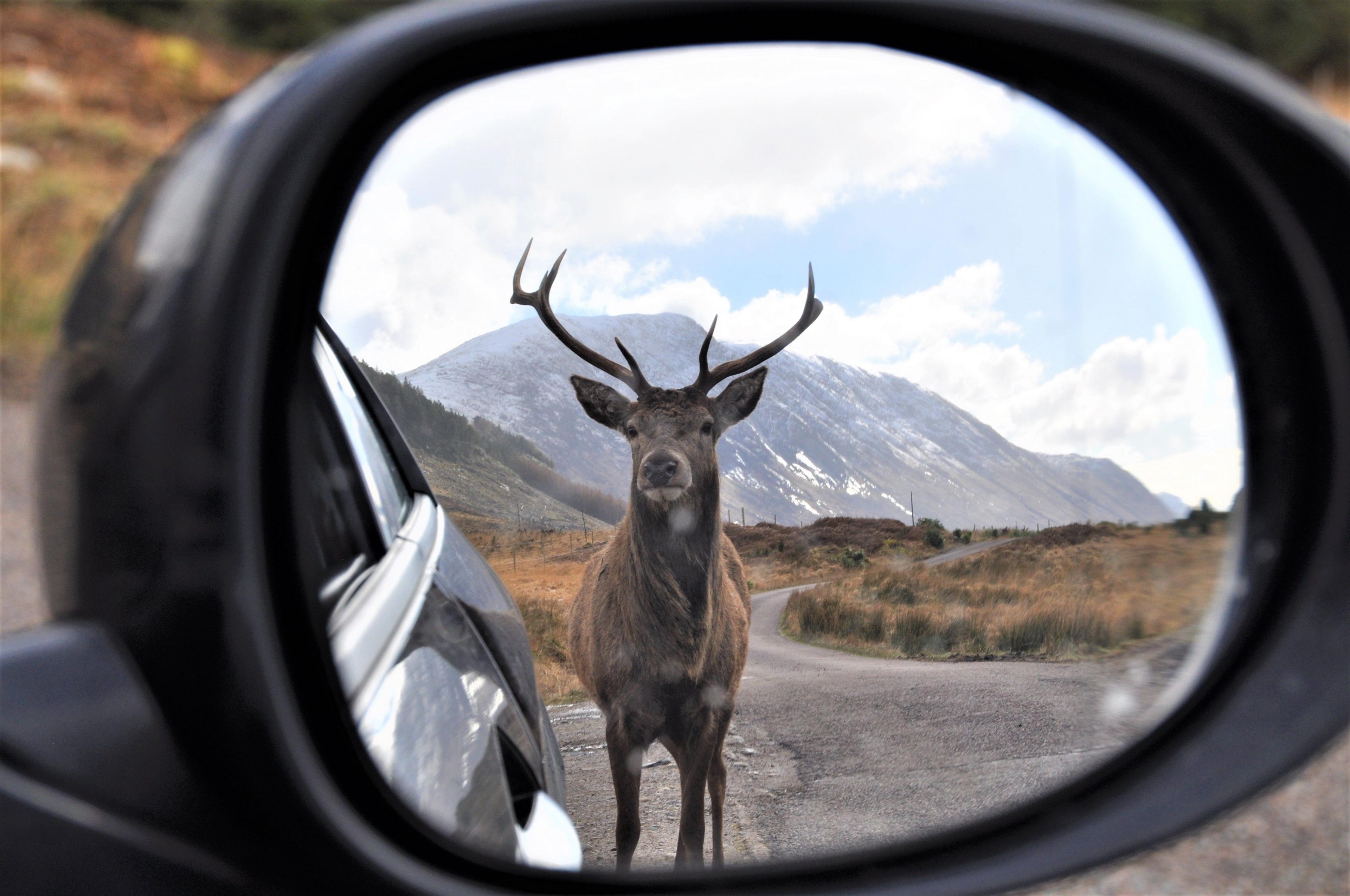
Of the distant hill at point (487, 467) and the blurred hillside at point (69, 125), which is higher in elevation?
the blurred hillside at point (69, 125)

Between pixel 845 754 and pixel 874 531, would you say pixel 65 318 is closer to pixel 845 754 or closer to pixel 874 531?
pixel 874 531

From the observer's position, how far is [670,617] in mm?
2326

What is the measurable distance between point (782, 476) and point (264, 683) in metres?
0.83

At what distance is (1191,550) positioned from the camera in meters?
1.70

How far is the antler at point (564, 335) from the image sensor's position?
1518mm

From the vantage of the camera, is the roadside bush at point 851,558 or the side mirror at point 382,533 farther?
the roadside bush at point 851,558

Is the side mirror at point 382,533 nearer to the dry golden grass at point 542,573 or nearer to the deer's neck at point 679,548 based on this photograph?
the dry golden grass at point 542,573

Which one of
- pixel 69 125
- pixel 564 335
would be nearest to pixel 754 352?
pixel 564 335

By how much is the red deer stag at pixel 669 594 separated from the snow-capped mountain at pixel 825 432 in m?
0.03

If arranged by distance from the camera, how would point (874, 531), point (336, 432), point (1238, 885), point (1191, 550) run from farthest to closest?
1. point (1238, 885)
2. point (336, 432)
3. point (1191, 550)
4. point (874, 531)

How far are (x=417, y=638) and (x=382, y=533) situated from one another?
0.38 m

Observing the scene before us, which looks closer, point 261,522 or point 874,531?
point 261,522

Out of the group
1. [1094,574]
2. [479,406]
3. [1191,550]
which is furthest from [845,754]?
[479,406]

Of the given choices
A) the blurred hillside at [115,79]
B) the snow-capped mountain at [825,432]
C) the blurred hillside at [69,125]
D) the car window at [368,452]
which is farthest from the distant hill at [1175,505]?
the blurred hillside at [115,79]
